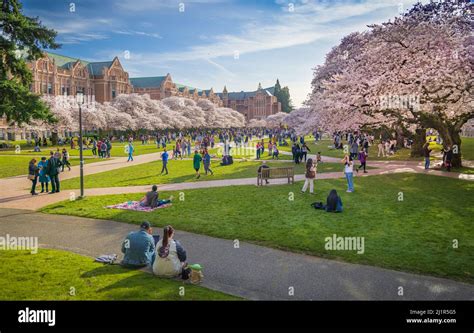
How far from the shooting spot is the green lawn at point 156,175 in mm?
21328

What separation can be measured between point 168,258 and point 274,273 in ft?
7.48

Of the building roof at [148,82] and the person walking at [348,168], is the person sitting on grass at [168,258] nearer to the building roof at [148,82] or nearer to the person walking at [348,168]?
the person walking at [348,168]

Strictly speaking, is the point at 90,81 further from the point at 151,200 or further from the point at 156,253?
the point at 156,253

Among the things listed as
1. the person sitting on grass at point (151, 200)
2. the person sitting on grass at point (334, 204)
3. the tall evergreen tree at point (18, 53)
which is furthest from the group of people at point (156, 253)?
the tall evergreen tree at point (18, 53)

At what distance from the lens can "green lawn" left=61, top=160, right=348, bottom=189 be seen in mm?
21328

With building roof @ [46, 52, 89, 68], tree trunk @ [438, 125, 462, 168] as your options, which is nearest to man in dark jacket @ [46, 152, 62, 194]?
tree trunk @ [438, 125, 462, 168]

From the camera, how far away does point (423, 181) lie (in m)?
20.4

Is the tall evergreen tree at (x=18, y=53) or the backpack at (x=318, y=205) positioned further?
the tall evergreen tree at (x=18, y=53)

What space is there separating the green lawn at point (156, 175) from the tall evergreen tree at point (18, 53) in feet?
14.7

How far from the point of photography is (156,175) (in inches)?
950

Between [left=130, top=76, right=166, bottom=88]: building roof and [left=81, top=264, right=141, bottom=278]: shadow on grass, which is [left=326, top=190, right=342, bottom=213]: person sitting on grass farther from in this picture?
[left=130, top=76, right=166, bottom=88]: building roof

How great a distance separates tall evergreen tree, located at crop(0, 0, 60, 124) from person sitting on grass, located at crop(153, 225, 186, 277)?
16725mm
